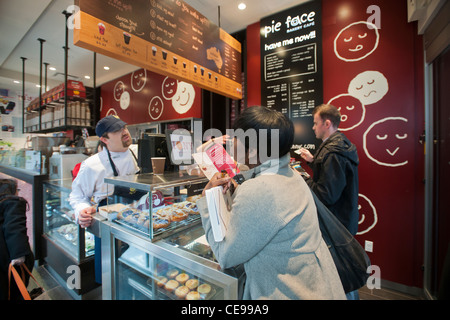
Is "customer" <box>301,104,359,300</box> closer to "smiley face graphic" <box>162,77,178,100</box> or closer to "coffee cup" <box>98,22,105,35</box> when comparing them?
"coffee cup" <box>98,22,105,35</box>

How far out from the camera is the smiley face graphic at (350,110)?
2.52 m

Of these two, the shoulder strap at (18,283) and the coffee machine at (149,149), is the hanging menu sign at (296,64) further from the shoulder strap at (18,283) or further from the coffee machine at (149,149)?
the shoulder strap at (18,283)

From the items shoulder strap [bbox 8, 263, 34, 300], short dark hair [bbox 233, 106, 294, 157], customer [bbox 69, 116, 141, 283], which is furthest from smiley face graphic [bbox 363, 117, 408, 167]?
shoulder strap [bbox 8, 263, 34, 300]

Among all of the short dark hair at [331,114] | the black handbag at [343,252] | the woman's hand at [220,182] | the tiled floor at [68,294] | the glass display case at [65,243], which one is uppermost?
the short dark hair at [331,114]

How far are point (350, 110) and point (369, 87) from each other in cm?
31

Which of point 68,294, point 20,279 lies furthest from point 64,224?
point 20,279

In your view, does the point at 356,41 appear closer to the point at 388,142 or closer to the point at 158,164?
the point at 388,142

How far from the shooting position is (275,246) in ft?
2.52

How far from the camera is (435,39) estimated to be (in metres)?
1.91

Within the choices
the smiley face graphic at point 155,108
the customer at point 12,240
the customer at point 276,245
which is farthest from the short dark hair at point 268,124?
the smiley face graphic at point 155,108

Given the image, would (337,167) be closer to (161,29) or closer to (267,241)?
(267,241)

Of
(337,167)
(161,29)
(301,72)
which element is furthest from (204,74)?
(337,167)

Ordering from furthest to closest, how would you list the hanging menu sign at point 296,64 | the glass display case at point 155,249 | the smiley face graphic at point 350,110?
the hanging menu sign at point 296,64, the smiley face graphic at point 350,110, the glass display case at point 155,249

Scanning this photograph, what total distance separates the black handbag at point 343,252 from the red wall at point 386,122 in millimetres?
1827
